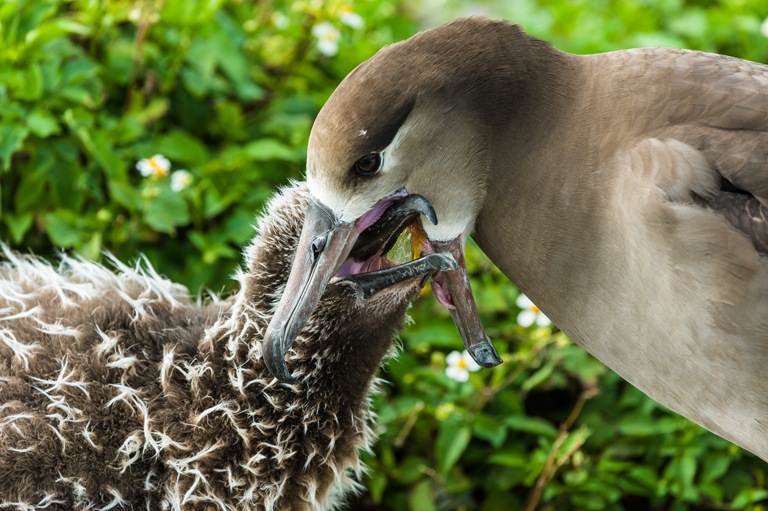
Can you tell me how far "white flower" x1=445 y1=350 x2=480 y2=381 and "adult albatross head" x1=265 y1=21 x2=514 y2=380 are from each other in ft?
2.37

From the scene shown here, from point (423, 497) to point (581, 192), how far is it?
110cm

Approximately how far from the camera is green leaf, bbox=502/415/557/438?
2.28m

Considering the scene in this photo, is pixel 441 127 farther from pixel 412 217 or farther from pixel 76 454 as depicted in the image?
pixel 76 454

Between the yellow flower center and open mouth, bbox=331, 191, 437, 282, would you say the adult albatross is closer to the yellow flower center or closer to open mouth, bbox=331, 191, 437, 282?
open mouth, bbox=331, 191, 437, 282

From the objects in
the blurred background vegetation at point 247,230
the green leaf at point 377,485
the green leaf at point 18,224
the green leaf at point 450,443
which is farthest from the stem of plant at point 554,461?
the green leaf at point 18,224

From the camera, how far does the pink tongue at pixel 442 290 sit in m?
1.63

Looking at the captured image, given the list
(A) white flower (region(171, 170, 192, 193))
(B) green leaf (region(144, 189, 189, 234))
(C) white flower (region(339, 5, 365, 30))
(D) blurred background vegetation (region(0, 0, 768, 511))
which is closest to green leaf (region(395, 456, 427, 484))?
Answer: (D) blurred background vegetation (region(0, 0, 768, 511))

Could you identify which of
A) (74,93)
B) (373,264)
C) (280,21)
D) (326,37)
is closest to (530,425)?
(373,264)

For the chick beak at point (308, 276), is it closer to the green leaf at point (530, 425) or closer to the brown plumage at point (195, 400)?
the brown plumage at point (195, 400)

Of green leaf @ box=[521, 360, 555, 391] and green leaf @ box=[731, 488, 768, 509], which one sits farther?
green leaf @ box=[521, 360, 555, 391]

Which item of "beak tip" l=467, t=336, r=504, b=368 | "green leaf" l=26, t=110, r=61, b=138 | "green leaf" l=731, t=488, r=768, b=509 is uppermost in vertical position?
"green leaf" l=26, t=110, r=61, b=138

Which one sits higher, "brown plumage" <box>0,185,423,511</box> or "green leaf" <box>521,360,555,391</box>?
"brown plumage" <box>0,185,423,511</box>

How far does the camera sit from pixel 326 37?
9.37ft

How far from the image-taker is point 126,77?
270 cm
